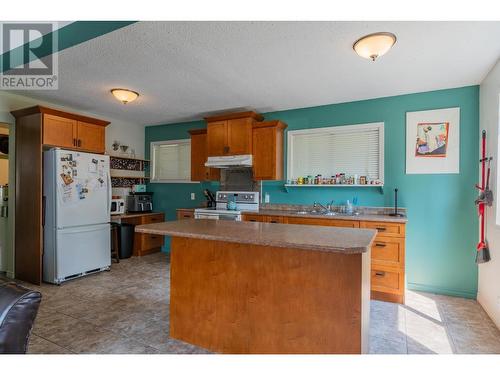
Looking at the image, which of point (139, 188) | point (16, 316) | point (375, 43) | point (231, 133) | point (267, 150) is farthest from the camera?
point (139, 188)

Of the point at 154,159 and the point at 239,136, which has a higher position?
the point at 239,136

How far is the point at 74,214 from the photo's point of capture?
12.2ft

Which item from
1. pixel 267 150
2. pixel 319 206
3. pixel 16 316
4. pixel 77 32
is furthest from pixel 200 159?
pixel 16 316

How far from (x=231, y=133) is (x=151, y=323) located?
2.85m

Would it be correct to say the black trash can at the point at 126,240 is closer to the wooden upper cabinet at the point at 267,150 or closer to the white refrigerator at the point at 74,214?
the white refrigerator at the point at 74,214

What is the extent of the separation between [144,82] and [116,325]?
2.62 metres

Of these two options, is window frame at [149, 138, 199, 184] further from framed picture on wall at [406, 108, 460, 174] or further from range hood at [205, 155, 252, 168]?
framed picture on wall at [406, 108, 460, 174]

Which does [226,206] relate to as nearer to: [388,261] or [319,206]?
[319,206]

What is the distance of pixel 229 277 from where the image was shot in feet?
6.64

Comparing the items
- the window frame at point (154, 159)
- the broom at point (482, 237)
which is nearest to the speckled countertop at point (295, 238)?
the broom at point (482, 237)

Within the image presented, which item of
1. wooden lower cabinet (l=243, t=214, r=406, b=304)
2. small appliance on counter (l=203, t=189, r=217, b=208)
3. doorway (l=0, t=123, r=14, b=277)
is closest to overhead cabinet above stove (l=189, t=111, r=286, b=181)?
small appliance on counter (l=203, t=189, r=217, b=208)
